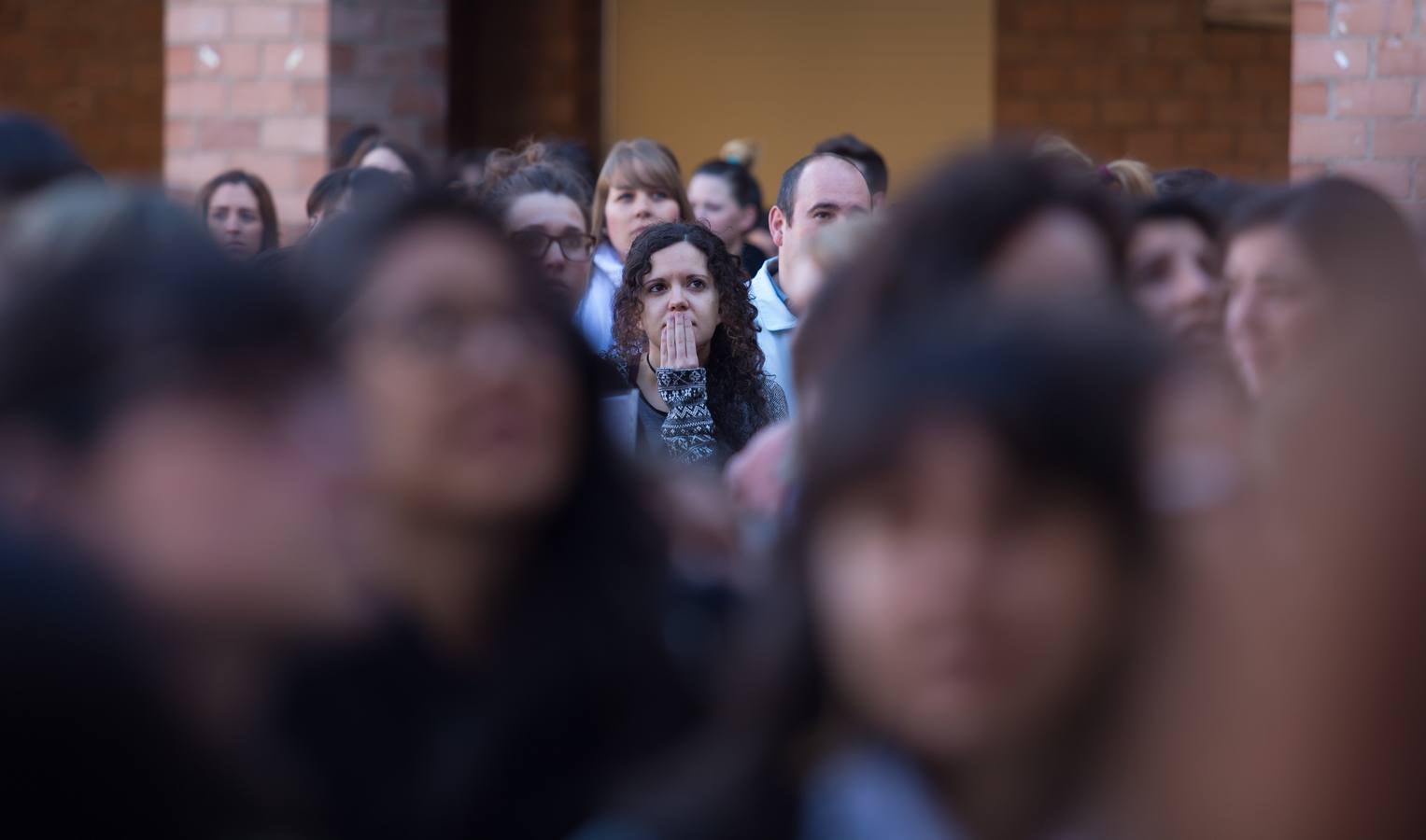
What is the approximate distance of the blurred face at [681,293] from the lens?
4273mm

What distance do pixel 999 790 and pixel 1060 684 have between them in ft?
0.30

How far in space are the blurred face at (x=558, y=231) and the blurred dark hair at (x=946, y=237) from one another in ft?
6.88

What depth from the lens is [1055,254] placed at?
1975 millimetres

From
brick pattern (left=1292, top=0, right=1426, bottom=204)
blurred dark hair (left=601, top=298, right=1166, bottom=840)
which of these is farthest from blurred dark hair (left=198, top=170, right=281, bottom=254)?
blurred dark hair (left=601, top=298, right=1166, bottom=840)

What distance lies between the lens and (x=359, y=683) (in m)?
1.63

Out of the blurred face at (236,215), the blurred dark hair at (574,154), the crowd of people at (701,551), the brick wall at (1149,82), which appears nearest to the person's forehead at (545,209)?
the blurred dark hair at (574,154)

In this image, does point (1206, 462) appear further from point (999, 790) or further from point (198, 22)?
point (198, 22)

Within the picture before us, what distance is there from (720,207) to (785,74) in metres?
3.15

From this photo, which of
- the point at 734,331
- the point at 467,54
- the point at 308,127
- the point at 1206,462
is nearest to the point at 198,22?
the point at 308,127

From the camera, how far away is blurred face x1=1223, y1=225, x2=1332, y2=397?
1.72 m

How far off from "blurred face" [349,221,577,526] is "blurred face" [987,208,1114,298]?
17.2 inches

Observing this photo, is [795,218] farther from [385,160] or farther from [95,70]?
[95,70]

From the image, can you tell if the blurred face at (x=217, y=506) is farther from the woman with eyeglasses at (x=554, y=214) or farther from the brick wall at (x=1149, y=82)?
the brick wall at (x=1149, y=82)

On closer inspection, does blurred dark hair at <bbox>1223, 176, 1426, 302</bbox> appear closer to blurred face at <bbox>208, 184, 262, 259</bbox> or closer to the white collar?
the white collar
